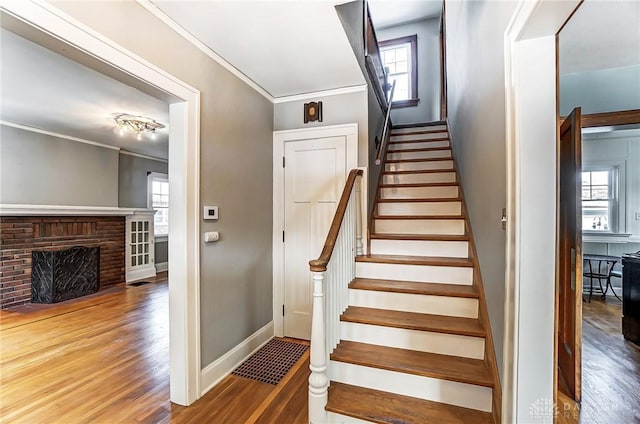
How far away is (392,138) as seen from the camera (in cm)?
450

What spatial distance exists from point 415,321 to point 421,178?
193cm

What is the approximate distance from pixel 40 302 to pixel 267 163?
13.8 feet

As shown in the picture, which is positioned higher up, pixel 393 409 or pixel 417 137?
pixel 417 137

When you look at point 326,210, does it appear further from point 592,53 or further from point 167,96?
point 592,53

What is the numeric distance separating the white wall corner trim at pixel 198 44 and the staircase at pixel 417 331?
1.76 meters

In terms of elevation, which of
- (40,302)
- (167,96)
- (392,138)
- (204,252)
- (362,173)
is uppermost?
(392,138)

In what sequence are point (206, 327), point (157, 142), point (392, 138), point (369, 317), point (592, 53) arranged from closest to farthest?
point (369, 317) → point (206, 327) → point (592, 53) → point (392, 138) → point (157, 142)

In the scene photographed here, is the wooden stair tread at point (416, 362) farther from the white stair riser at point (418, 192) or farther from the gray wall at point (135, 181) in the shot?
the gray wall at point (135, 181)

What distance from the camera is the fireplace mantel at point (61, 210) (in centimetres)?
383

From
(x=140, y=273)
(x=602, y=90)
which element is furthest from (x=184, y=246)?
(x=140, y=273)

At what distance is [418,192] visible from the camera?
3211 millimetres

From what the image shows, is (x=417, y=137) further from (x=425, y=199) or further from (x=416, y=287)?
Answer: (x=416, y=287)

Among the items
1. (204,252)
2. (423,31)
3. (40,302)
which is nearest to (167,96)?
(204,252)

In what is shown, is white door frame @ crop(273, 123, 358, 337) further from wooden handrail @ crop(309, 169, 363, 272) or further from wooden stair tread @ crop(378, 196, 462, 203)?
wooden stair tread @ crop(378, 196, 462, 203)
